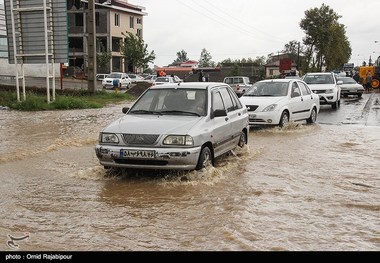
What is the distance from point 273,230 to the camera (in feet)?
16.5

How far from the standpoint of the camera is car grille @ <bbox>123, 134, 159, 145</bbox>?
666cm

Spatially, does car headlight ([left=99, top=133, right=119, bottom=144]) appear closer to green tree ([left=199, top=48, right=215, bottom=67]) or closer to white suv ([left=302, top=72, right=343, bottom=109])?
white suv ([left=302, top=72, right=343, bottom=109])

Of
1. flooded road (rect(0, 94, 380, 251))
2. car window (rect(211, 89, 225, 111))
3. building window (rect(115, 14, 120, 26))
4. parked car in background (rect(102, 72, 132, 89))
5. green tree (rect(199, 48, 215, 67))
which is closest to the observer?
flooded road (rect(0, 94, 380, 251))

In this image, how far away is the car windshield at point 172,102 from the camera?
756 centimetres

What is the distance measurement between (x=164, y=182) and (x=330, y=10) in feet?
186

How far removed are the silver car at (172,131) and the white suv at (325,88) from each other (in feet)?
41.2

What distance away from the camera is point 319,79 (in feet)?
69.3

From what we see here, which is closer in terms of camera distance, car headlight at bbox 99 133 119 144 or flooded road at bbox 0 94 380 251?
flooded road at bbox 0 94 380 251

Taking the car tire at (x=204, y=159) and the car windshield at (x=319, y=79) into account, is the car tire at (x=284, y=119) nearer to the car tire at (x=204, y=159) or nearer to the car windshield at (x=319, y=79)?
the car tire at (x=204, y=159)

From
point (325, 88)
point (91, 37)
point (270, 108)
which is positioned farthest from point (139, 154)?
point (91, 37)

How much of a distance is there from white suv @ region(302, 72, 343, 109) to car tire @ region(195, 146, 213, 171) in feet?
45.5

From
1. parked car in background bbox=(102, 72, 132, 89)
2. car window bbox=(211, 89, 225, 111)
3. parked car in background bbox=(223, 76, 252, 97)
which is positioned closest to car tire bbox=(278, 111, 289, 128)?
car window bbox=(211, 89, 225, 111)

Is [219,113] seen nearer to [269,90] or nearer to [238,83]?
[269,90]

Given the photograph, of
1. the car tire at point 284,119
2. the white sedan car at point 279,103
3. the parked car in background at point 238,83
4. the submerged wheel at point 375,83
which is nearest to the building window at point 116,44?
the parked car in background at point 238,83
